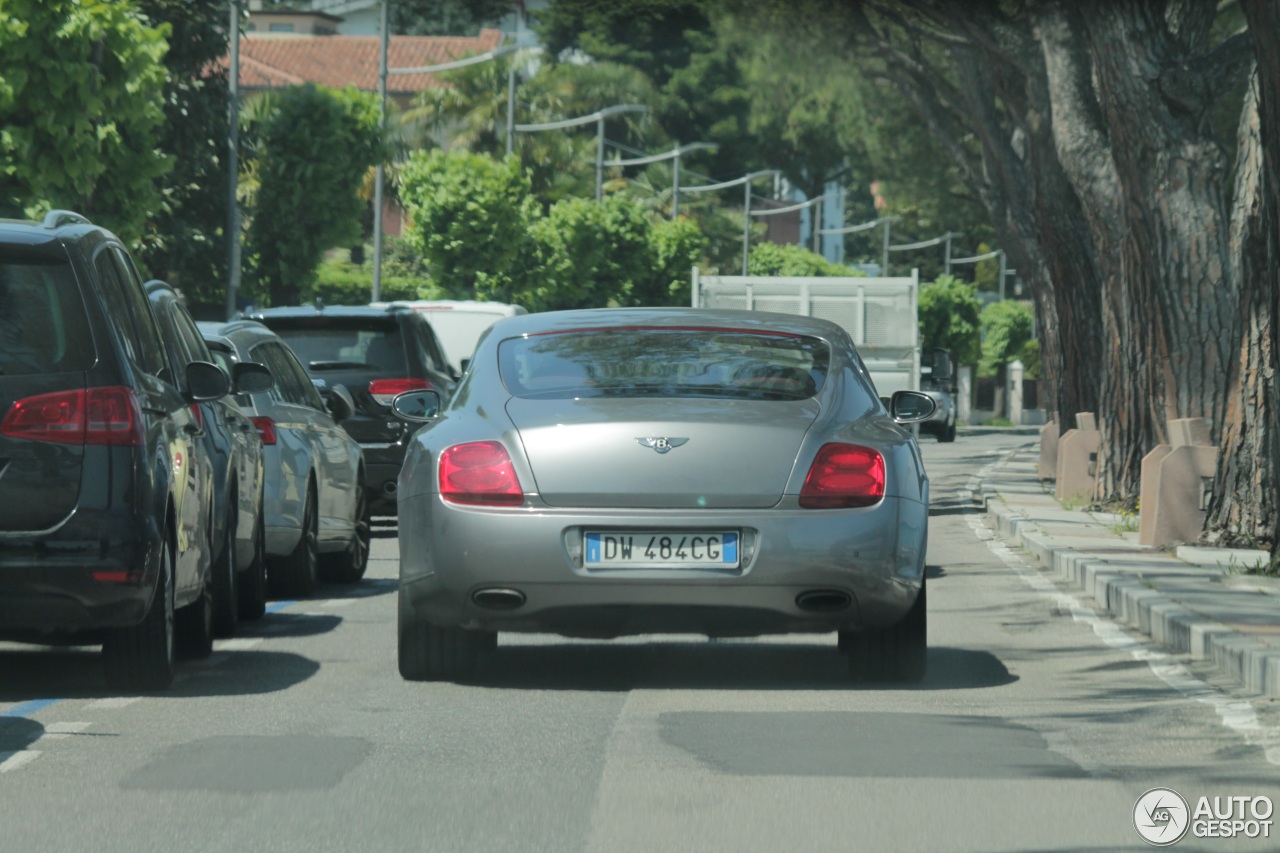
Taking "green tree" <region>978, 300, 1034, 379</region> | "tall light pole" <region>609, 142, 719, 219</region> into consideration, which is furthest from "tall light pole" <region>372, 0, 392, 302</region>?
"green tree" <region>978, 300, 1034, 379</region>

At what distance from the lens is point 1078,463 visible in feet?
78.2

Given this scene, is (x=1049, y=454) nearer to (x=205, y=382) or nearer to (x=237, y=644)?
(x=237, y=644)

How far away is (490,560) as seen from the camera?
27.7ft

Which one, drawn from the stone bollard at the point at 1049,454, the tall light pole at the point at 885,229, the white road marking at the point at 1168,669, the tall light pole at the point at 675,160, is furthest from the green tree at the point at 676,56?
the white road marking at the point at 1168,669

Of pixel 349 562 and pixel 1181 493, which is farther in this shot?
pixel 1181 493

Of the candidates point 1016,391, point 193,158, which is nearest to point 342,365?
point 193,158

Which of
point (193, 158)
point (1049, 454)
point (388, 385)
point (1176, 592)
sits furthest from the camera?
point (193, 158)

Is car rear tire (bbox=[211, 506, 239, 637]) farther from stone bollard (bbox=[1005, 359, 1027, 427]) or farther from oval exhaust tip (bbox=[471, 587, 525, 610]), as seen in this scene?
stone bollard (bbox=[1005, 359, 1027, 427])

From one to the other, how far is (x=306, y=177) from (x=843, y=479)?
117 feet

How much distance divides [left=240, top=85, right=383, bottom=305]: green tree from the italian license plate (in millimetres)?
35571

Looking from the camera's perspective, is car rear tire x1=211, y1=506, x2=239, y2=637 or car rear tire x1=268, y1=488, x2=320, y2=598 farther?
car rear tire x1=268, y1=488, x2=320, y2=598

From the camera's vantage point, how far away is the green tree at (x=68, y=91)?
27.8 m

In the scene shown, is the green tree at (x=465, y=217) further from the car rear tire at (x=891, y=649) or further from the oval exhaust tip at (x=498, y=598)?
the oval exhaust tip at (x=498, y=598)

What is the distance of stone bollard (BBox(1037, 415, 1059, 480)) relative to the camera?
29.2m
